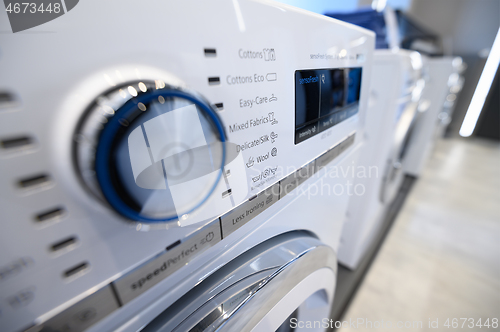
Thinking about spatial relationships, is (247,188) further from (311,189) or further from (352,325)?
(352,325)

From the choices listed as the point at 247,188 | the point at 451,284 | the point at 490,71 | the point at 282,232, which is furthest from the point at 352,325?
the point at 490,71

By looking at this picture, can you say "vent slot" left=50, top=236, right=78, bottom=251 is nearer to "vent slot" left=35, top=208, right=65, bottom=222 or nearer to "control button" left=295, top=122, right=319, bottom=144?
"vent slot" left=35, top=208, right=65, bottom=222

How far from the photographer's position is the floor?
837mm

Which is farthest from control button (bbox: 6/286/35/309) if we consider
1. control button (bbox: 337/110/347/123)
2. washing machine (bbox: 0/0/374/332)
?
control button (bbox: 337/110/347/123)

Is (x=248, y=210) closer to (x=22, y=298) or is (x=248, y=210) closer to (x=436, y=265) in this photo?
(x=22, y=298)

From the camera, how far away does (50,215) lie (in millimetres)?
118

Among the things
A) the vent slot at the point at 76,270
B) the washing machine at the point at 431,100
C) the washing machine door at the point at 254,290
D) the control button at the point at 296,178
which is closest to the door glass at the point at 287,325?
the washing machine door at the point at 254,290

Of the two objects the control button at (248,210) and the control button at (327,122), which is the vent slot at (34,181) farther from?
the control button at (327,122)

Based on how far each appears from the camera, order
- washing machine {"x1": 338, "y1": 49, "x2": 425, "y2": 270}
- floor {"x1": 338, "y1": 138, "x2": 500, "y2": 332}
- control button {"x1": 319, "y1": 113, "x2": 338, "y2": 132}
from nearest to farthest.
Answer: control button {"x1": 319, "y1": 113, "x2": 338, "y2": 132} → washing machine {"x1": 338, "y1": 49, "x2": 425, "y2": 270} → floor {"x1": 338, "y1": 138, "x2": 500, "y2": 332}

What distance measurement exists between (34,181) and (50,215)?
2 centimetres

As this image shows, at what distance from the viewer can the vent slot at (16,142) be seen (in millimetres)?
99

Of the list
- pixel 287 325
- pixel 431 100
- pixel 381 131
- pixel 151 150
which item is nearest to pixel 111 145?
pixel 151 150

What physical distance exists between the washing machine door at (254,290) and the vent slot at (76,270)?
0.35 feet

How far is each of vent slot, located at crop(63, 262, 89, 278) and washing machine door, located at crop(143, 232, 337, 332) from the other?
0.35 ft
